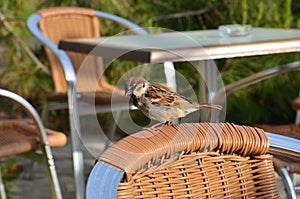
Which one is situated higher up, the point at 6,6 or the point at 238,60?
the point at 6,6

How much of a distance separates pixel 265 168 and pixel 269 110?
2.95 meters

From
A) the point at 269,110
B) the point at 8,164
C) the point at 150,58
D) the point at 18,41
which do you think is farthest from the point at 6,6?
the point at 150,58

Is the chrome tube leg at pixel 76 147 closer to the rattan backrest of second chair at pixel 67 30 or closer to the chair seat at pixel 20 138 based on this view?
the chair seat at pixel 20 138

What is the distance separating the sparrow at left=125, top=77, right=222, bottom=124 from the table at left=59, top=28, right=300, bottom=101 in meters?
0.96

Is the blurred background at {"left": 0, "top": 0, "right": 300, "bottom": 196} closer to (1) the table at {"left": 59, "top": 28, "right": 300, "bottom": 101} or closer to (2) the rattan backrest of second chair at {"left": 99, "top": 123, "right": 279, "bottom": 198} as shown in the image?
(1) the table at {"left": 59, "top": 28, "right": 300, "bottom": 101}

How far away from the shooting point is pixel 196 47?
7.32 ft

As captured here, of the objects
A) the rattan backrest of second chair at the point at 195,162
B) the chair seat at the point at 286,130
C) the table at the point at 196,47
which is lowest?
the chair seat at the point at 286,130

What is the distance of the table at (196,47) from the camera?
2166mm

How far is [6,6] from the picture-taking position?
402 cm

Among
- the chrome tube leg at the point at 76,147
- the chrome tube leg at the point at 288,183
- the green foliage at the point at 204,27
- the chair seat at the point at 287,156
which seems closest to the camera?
the chair seat at the point at 287,156

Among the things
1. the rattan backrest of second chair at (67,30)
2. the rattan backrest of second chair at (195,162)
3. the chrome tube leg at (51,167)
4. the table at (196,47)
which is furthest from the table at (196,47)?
the rattan backrest of second chair at (195,162)

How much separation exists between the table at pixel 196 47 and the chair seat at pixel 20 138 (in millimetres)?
340

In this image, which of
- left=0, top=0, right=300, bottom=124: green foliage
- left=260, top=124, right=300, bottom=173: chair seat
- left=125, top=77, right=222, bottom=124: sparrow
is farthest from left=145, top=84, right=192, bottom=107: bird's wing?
left=0, top=0, right=300, bottom=124: green foliage

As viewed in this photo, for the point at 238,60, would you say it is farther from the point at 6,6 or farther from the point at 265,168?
the point at 265,168
